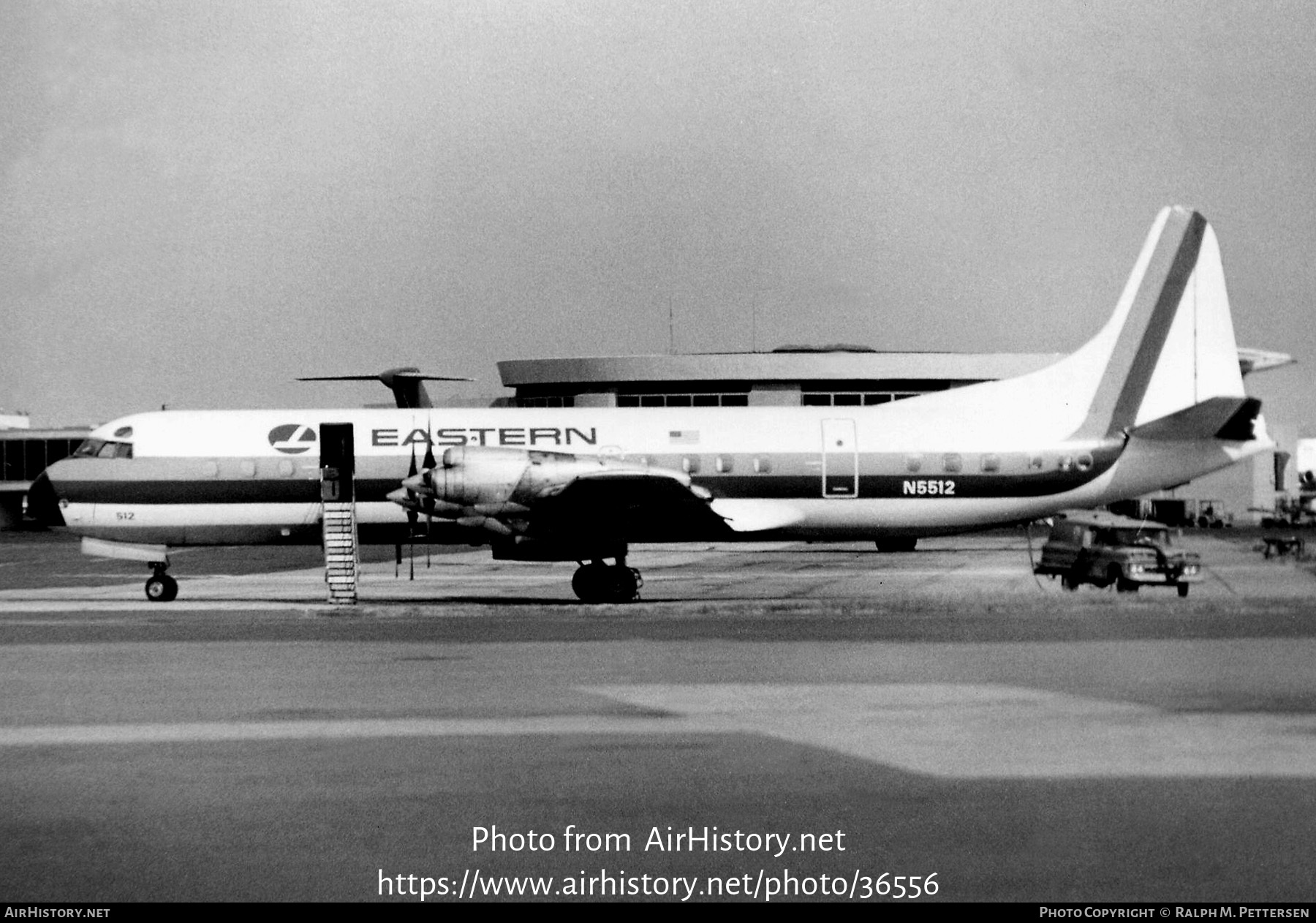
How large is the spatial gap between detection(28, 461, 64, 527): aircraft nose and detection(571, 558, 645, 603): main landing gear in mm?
11560

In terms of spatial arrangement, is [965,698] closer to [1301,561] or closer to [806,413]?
[806,413]

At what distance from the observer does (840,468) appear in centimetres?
2988

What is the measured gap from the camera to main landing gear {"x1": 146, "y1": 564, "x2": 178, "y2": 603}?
29.2 m

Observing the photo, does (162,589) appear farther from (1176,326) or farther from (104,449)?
(1176,326)

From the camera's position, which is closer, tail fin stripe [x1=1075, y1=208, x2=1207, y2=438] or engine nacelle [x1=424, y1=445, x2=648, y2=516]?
engine nacelle [x1=424, y1=445, x2=648, y2=516]

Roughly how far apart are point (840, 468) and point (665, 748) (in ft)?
60.9

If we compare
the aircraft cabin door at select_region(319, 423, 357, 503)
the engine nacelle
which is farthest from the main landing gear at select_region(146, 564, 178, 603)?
the engine nacelle

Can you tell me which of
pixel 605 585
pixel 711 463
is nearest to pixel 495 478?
pixel 605 585

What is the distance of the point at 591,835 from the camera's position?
8.88 metres

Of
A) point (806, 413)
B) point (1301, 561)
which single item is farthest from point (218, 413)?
point (1301, 561)

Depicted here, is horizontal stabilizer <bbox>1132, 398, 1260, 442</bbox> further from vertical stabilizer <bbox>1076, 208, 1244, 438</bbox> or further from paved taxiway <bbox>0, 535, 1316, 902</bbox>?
paved taxiway <bbox>0, 535, 1316, 902</bbox>

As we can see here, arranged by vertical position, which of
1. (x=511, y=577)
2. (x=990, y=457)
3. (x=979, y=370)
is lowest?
(x=511, y=577)

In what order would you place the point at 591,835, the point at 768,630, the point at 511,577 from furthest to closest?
the point at 511,577 < the point at 768,630 < the point at 591,835

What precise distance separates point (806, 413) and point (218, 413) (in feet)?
41.9
